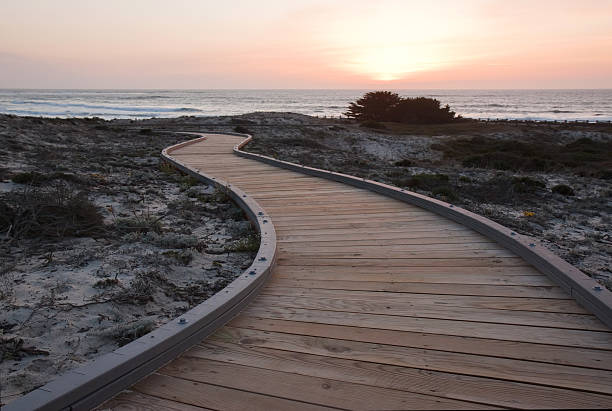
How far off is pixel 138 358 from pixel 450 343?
5.07 feet

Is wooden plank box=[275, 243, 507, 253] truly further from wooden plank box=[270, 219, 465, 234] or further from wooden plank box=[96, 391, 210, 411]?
wooden plank box=[96, 391, 210, 411]

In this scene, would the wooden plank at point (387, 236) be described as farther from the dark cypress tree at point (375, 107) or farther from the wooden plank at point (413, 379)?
the dark cypress tree at point (375, 107)

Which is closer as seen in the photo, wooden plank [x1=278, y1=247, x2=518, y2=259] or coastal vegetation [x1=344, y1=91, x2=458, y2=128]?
wooden plank [x1=278, y1=247, x2=518, y2=259]

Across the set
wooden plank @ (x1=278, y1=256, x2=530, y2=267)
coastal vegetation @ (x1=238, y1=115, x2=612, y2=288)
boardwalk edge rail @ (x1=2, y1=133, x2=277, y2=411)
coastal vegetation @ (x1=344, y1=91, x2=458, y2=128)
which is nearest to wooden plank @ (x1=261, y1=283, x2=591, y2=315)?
boardwalk edge rail @ (x1=2, y1=133, x2=277, y2=411)

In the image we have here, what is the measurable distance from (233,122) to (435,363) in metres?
25.7

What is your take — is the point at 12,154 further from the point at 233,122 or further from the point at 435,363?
the point at 233,122

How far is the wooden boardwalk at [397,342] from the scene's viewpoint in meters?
1.85

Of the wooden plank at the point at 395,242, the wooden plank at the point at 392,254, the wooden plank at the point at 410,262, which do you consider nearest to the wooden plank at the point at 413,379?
the wooden plank at the point at 410,262

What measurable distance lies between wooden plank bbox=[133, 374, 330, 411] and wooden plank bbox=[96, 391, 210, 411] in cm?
2

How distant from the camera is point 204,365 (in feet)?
6.93

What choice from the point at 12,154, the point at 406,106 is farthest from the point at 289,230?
the point at 406,106

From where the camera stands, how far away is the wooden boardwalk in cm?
185

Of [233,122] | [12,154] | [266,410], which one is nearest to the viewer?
[266,410]

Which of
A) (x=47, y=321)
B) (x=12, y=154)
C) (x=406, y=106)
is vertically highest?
(x=406, y=106)
